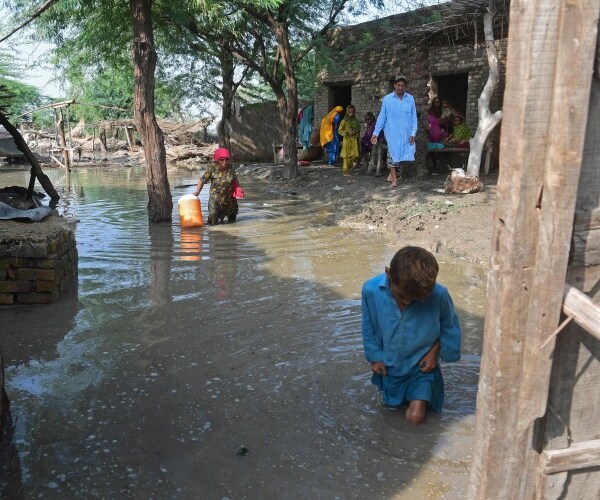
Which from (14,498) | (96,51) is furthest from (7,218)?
(96,51)

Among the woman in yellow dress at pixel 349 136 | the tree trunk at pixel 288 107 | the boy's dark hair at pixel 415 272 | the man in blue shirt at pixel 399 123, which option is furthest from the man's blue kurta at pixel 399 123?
the boy's dark hair at pixel 415 272

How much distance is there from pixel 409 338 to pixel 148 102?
6.89m

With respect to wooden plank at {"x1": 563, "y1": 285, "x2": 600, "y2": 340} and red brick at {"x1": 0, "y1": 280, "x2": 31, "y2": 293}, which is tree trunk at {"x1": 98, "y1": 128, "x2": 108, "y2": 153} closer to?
red brick at {"x1": 0, "y1": 280, "x2": 31, "y2": 293}

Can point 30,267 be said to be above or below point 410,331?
below

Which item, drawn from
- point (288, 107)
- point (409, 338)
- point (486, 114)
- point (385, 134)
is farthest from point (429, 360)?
point (288, 107)

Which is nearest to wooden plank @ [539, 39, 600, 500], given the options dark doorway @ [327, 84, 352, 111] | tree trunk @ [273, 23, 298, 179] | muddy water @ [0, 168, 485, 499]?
muddy water @ [0, 168, 485, 499]

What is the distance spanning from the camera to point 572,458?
1825mm

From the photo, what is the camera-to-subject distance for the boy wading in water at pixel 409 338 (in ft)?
10.4

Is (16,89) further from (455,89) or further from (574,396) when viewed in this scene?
(574,396)

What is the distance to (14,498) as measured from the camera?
264 cm

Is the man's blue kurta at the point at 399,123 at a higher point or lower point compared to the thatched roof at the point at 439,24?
lower

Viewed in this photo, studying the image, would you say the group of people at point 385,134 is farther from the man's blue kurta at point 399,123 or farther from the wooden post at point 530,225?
the wooden post at point 530,225

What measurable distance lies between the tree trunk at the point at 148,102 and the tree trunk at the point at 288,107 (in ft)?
16.9

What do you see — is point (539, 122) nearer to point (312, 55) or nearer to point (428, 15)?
point (428, 15)
